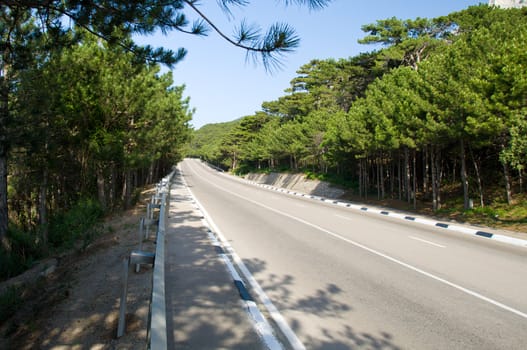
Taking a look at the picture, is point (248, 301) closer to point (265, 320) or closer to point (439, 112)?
point (265, 320)

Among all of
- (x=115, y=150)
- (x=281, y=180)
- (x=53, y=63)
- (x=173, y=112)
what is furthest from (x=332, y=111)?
(x=53, y=63)

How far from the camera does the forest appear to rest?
13.9 meters

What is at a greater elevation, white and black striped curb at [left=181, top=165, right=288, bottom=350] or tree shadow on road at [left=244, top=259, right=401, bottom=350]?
white and black striped curb at [left=181, top=165, right=288, bottom=350]

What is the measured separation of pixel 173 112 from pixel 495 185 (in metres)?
19.6

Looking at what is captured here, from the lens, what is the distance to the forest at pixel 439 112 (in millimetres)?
13945

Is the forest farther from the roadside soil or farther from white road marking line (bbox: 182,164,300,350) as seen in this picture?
the roadside soil

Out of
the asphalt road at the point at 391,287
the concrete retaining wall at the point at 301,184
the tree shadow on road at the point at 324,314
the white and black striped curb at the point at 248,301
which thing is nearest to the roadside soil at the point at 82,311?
the white and black striped curb at the point at 248,301

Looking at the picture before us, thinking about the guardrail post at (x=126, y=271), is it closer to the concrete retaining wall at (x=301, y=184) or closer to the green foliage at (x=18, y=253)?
the green foliage at (x=18, y=253)

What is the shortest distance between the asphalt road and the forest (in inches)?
233

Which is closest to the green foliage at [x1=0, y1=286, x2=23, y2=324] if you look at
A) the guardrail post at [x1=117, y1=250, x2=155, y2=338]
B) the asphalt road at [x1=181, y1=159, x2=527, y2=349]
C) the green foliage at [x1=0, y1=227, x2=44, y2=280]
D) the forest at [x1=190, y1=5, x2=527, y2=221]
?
the guardrail post at [x1=117, y1=250, x2=155, y2=338]

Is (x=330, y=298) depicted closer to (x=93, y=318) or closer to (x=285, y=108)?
(x=93, y=318)

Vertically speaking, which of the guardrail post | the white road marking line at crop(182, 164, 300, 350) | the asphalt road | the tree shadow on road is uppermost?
the guardrail post

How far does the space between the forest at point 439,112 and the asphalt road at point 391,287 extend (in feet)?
19.4

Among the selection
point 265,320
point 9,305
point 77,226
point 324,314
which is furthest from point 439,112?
point 9,305
